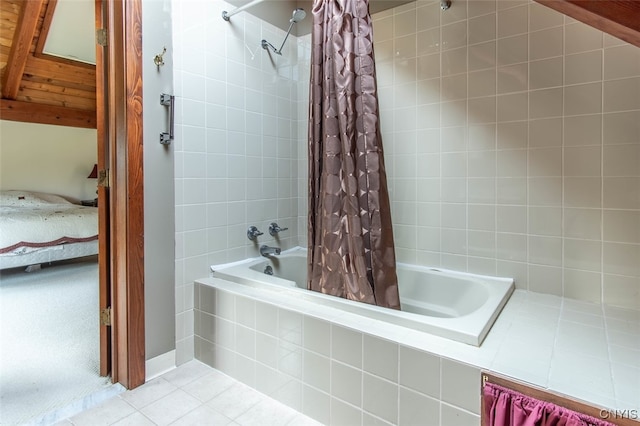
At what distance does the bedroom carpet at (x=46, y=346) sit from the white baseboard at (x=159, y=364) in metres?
0.19

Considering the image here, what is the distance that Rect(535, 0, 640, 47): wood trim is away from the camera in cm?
72

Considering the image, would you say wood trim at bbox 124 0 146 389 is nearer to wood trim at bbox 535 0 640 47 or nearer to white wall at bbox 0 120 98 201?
wood trim at bbox 535 0 640 47

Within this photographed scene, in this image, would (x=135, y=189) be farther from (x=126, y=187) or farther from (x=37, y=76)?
(x=37, y=76)

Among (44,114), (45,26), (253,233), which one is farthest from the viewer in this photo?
(44,114)

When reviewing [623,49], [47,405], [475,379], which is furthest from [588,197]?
[47,405]

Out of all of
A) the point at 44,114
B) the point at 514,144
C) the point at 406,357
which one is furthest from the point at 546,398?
the point at 44,114

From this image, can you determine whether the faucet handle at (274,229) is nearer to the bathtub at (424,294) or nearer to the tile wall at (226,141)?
the tile wall at (226,141)

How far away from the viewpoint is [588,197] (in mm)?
1596

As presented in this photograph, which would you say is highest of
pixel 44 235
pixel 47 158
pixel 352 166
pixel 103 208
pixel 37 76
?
pixel 37 76

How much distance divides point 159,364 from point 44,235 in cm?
281

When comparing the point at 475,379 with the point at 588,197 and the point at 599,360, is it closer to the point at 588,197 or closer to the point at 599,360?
the point at 599,360

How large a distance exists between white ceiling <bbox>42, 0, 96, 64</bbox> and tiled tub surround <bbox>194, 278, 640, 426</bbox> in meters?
3.05

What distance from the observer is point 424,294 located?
2.01 metres

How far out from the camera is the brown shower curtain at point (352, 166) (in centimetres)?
160
